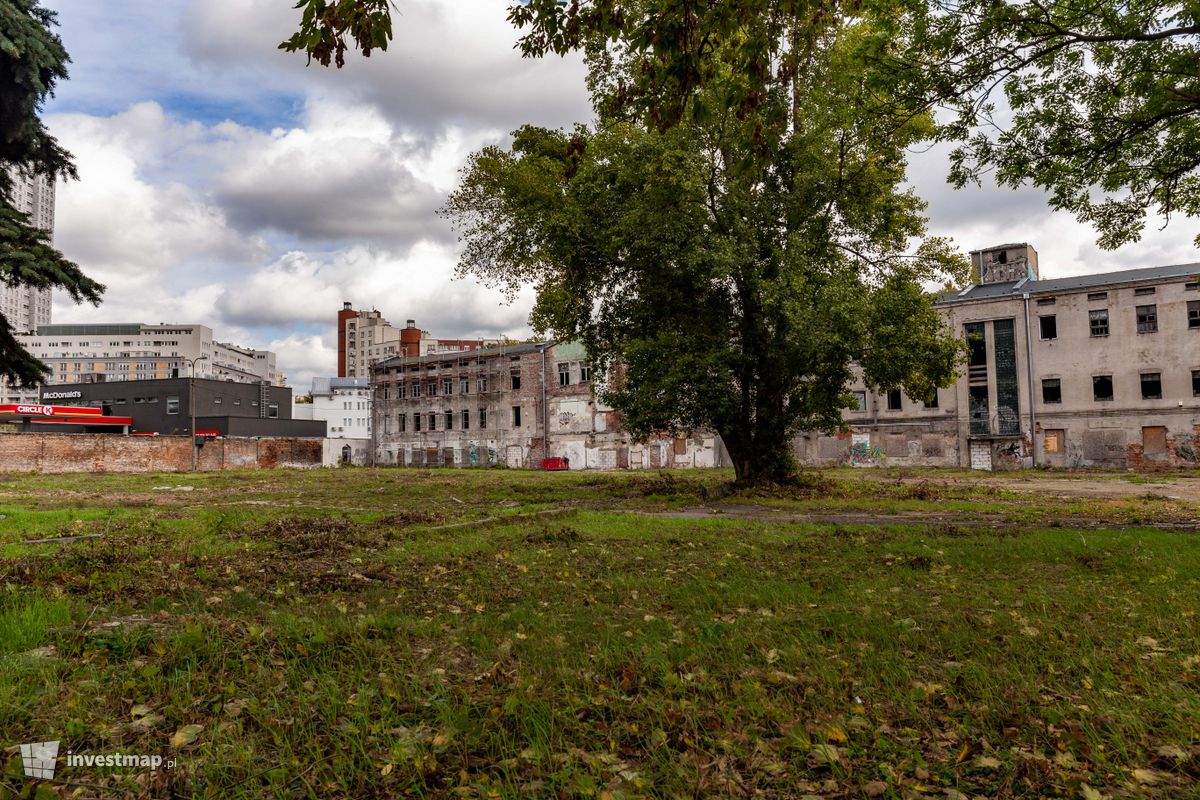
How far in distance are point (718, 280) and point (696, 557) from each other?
42.2ft

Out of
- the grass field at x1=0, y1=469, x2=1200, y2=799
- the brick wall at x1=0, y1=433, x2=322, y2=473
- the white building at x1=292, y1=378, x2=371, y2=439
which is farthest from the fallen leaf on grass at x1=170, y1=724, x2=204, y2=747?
the white building at x1=292, y1=378, x2=371, y2=439

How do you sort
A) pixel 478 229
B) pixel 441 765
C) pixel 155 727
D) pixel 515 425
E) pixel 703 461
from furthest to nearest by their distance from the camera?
pixel 515 425, pixel 703 461, pixel 478 229, pixel 155 727, pixel 441 765

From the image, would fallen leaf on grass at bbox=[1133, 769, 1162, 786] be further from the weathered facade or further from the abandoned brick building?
the weathered facade

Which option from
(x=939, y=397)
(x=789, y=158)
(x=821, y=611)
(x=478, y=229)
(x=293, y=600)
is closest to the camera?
(x=821, y=611)

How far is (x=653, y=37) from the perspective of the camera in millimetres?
6410

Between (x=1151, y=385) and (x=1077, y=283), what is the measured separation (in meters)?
7.02

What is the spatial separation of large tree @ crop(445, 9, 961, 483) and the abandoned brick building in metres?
20.5

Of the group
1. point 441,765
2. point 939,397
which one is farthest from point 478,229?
point 939,397

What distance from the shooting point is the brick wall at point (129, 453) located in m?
Answer: 43.6

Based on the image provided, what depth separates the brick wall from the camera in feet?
143

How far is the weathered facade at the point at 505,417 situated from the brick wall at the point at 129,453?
1126 cm

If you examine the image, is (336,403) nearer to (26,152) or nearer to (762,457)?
(26,152)

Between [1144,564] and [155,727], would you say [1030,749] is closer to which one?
[155,727]

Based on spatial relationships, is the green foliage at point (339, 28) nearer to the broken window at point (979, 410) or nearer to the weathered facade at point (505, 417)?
the weathered facade at point (505, 417)
